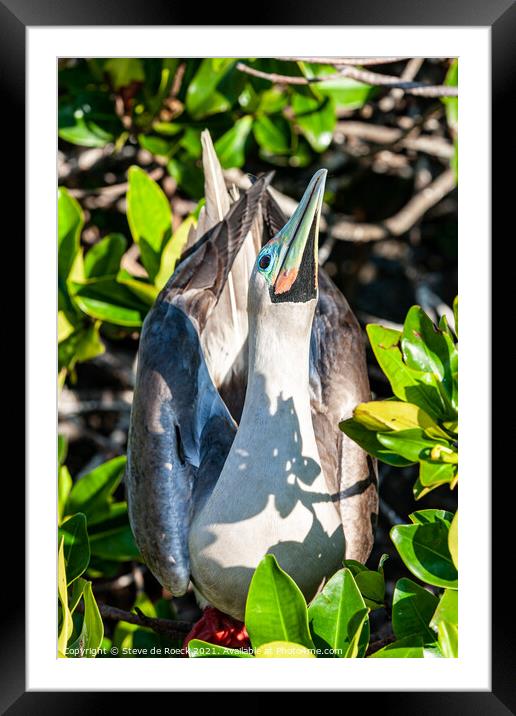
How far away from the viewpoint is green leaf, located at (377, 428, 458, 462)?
134cm

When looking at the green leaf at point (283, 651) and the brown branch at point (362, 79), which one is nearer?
the green leaf at point (283, 651)

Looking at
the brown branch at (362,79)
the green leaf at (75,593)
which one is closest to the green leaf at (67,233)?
the brown branch at (362,79)

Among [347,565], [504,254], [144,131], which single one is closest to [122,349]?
[144,131]

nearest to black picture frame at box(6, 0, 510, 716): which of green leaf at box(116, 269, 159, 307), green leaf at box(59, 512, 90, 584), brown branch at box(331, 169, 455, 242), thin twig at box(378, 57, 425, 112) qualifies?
green leaf at box(59, 512, 90, 584)

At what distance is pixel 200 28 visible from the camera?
53.4 inches

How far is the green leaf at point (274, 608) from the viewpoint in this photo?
127cm

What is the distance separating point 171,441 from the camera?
1824 millimetres

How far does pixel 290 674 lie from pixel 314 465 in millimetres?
425

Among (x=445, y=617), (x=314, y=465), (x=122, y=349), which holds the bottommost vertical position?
(x=445, y=617)

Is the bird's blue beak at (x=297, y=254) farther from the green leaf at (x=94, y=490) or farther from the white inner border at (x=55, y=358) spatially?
the green leaf at (x=94, y=490)

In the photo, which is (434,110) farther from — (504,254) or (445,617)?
(445,617)

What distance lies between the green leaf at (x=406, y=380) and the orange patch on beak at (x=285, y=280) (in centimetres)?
18

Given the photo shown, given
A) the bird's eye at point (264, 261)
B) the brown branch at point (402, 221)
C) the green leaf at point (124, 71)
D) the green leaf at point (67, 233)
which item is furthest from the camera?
the brown branch at point (402, 221)

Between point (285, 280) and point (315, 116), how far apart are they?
29.9 inches
